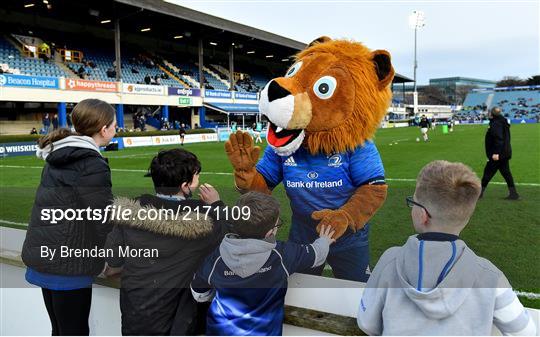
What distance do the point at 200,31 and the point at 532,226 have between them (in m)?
31.0

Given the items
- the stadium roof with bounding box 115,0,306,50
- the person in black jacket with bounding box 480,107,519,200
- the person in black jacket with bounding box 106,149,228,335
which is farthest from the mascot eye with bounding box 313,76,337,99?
the stadium roof with bounding box 115,0,306,50

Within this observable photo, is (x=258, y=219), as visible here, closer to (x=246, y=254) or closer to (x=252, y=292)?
(x=246, y=254)

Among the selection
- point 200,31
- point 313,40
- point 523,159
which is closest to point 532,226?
point 313,40

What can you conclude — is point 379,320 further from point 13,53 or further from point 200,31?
point 200,31

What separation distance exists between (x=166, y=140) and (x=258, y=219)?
82.1 ft

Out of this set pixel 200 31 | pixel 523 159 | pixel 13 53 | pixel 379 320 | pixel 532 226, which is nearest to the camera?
pixel 379 320

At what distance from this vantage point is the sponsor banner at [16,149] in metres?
18.7

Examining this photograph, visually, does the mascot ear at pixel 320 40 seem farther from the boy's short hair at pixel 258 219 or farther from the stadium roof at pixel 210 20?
the stadium roof at pixel 210 20

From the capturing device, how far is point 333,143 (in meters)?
2.43

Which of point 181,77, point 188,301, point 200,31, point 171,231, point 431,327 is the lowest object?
point 188,301

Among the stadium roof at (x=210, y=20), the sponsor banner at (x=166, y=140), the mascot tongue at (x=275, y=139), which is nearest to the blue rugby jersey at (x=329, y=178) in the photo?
the mascot tongue at (x=275, y=139)

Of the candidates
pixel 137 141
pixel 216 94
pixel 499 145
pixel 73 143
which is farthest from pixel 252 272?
pixel 216 94

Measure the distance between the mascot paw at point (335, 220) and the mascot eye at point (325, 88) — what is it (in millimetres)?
624

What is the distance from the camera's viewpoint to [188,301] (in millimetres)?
2102
